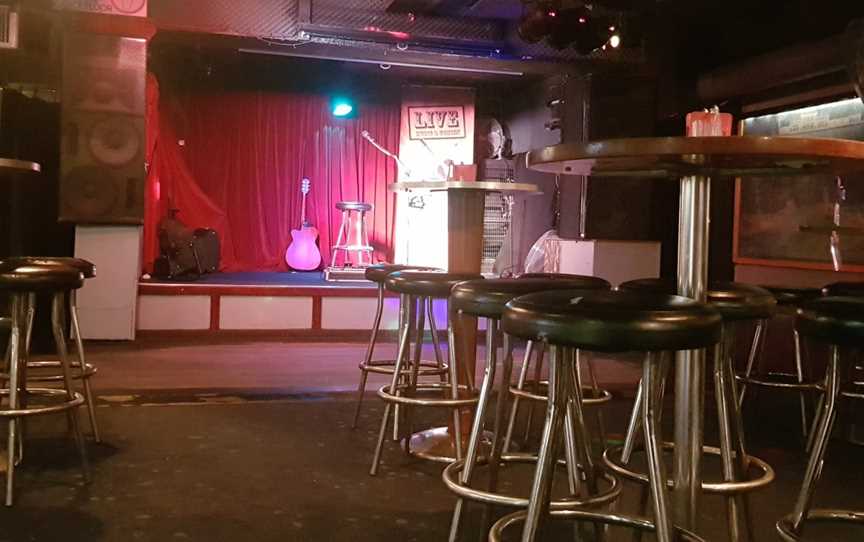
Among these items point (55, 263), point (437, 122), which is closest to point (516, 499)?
point (55, 263)

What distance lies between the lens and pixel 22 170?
7.61ft

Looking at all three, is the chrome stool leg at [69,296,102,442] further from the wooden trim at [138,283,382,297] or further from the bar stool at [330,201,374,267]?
the bar stool at [330,201,374,267]

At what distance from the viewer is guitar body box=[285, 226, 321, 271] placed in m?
7.86

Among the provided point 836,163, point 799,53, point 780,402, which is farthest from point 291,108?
point 836,163

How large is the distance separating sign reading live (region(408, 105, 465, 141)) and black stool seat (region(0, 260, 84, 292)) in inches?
240

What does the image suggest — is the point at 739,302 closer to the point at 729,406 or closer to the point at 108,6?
the point at 729,406

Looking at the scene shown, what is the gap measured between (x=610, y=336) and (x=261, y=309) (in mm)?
4579

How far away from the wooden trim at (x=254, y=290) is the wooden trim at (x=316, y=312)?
0.12 ft

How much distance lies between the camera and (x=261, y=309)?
5543mm

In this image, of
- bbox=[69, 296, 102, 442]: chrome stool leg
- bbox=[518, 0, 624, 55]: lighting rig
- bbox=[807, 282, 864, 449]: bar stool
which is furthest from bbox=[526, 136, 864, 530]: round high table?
bbox=[518, 0, 624, 55]: lighting rig

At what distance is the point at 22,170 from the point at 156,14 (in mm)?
3485

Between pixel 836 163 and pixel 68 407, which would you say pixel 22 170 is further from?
pixel 836 163

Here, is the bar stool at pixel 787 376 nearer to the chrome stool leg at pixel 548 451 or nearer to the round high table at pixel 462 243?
the round high table at pixel 462 243

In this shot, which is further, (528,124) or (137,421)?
(528,124)
